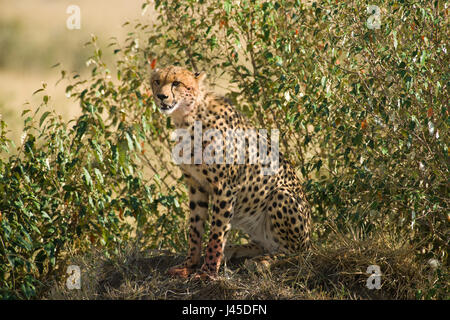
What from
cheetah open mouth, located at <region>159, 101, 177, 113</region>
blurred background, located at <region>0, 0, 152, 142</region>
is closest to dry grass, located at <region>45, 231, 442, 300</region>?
cheetah open mouth, located at <region>159, 101, 177, 113</region>

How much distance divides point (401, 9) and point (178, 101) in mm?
1586

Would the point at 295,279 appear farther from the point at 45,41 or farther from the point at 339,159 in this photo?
the point at 45,41

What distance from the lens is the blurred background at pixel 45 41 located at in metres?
9.84

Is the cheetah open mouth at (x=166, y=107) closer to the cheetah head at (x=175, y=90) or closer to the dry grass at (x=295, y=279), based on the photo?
the cheetah head at (x=175, y=90)

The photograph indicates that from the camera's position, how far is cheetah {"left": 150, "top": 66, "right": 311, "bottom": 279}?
3713 mm

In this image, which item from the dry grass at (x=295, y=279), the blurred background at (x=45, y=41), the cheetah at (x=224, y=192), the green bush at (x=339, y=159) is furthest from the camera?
the blurred background at (x=45, y=41)

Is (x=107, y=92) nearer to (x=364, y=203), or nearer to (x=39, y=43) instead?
(x=364, y=203)

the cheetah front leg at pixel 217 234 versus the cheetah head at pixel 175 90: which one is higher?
the cheetah head at pixel 175 90

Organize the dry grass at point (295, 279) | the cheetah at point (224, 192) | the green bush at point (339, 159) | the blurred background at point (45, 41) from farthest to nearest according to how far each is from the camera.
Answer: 1. the blurred background at point (45, 41)
2. the green bush at point (339, 159)
3. the cheetah at point (224, 192)
4. the dry grass at point (295, 279)

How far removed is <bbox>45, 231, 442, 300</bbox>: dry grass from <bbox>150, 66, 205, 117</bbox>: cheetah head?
104 cm

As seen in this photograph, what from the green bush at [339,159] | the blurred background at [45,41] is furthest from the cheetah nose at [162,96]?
the blurred background at [45,41]

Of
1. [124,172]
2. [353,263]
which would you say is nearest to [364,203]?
[353,263]


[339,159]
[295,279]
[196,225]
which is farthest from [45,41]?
[295,279]

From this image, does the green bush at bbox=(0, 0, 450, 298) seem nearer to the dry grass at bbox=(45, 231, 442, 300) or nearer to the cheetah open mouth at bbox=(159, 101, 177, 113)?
the dry grass at bbox=(45, 231, 442, 300)
